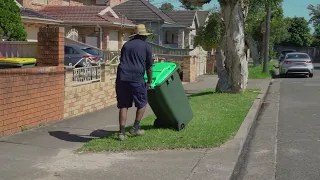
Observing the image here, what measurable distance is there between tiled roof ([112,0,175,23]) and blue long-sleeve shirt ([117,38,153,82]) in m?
28.1

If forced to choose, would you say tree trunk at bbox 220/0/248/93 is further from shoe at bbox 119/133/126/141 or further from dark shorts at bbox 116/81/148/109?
shoe at bbox 119/133/126/141

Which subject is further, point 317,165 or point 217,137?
point 217,137

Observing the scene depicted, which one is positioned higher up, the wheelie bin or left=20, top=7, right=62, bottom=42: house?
left=20, top=7, right=62, bottom=42: house

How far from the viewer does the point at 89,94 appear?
10688 millimetres

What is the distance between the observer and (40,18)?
851 inches

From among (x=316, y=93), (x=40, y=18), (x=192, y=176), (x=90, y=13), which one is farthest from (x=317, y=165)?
(x=90, y=13)

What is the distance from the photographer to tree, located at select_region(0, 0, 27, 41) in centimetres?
1577

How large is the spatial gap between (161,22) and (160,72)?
27.8 m

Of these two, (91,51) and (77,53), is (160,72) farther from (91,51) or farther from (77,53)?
(91,51)

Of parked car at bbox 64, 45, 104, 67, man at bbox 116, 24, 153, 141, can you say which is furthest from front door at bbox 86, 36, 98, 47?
man at bbox 116, 24, 153, 141

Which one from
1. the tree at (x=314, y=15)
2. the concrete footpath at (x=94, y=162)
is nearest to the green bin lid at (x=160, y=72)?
the concrete footpath at (x=94, y=162)

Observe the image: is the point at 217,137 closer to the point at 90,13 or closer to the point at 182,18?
the point at 90,13

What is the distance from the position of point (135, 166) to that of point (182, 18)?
35680 millimetres

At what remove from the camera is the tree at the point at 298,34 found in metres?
70.2
